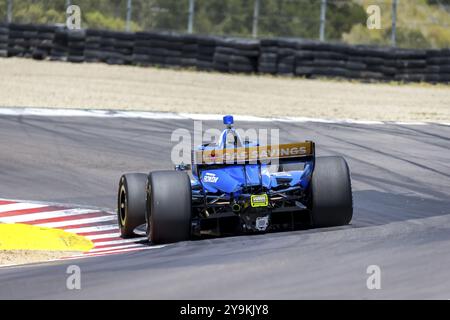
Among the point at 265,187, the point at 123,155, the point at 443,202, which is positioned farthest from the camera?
the point at 123,155

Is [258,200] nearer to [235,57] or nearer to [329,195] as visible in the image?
[329,195]

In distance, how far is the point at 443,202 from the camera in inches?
527

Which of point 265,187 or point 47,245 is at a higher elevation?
point 265,187

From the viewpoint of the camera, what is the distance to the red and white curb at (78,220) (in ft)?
38.7

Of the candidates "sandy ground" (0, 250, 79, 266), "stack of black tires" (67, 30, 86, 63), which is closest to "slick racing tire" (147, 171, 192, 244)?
"sandy ground" (0, 250, 79, 266)

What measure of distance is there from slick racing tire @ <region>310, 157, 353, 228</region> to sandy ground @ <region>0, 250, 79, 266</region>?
255 cm

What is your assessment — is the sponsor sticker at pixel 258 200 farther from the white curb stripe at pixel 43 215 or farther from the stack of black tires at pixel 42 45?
the stack of black tires at pixel 42 45

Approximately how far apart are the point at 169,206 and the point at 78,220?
8.55 feet

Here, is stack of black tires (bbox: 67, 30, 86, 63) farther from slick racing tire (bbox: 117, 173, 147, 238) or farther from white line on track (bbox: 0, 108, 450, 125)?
slick racing tire (bbox: 117, 173, 147, 238)

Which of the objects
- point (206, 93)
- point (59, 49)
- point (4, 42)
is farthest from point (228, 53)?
point (4, 42)

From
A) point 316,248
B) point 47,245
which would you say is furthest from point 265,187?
point 47,245

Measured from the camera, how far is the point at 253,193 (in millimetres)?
11250

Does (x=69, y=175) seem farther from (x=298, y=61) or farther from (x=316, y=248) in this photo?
(x=298, y=61)

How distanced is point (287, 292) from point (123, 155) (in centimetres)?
937
